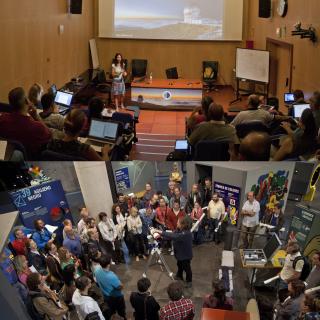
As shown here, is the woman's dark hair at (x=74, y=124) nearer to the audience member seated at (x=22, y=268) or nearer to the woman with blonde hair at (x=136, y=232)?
the woman with blonde hair at (x=136, y=232)

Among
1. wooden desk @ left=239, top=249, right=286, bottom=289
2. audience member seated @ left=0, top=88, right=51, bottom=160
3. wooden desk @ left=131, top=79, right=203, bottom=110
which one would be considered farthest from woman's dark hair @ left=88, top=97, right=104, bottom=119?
wooden desk @ left=131, top=79, right=203, bottom=110

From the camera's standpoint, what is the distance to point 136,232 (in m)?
3.16

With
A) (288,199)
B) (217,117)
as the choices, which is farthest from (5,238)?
(217,117)

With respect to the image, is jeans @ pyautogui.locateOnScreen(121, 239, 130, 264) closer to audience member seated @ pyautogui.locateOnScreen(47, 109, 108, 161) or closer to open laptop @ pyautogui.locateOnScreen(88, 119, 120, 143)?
audience member seated @ pyautogui.locateOnScreen(47, 109, 108, 161)

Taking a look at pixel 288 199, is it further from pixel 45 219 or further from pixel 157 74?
pixel 157 74

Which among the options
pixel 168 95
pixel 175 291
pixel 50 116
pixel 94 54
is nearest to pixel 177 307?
pixel 175 291

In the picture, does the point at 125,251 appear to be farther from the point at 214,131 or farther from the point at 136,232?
the point at 214,131

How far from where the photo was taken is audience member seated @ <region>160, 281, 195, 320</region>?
9.89 feet

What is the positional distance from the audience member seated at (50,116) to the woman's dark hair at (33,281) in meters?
2.40

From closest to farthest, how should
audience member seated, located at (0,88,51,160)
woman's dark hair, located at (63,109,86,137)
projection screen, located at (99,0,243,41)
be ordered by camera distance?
woman's dark hair, located at (63,109,86,137) < audience member seated, located at (0,88,51,160) < projection screen, located at (99,0,243,41)

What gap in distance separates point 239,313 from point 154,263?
0.54 m

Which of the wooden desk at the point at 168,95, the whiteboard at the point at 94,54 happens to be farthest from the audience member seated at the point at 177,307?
the whiteboard at the point at 94,54

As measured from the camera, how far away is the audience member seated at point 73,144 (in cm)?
342

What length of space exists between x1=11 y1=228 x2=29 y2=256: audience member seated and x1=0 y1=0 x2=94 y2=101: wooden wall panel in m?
5.61
